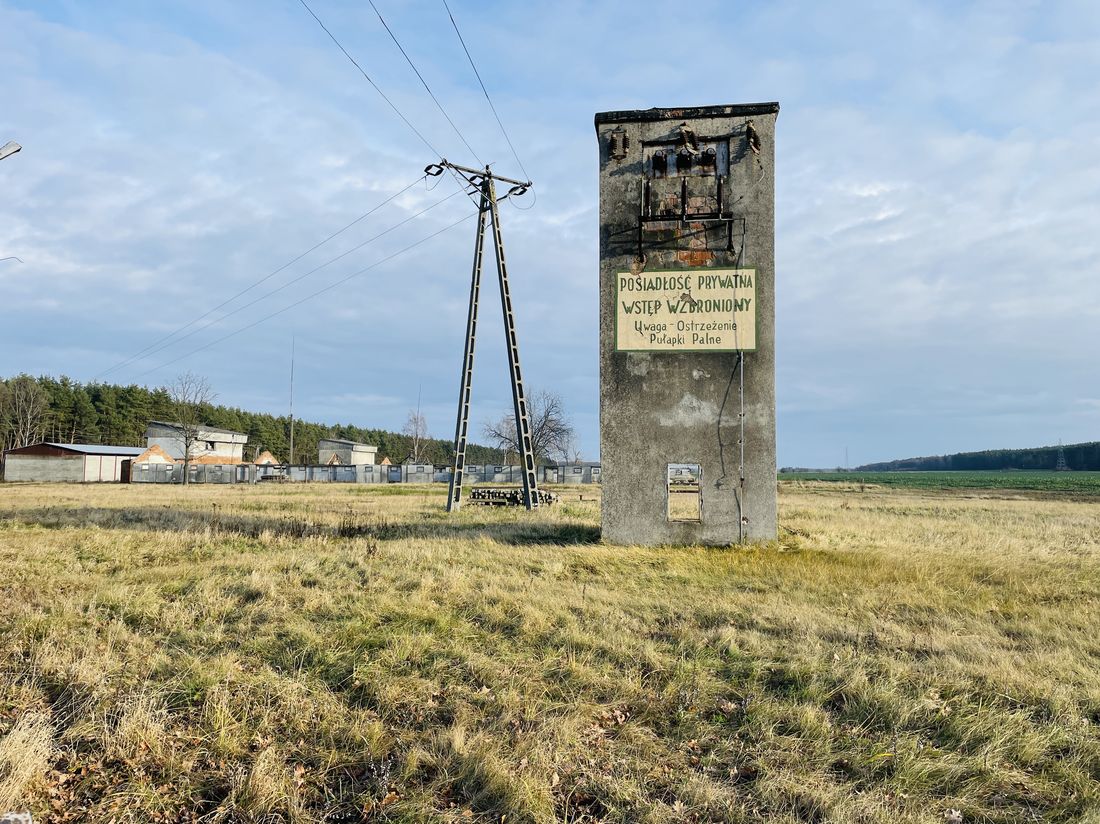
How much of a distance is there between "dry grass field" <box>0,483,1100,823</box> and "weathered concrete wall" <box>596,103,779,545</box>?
231 centimetres

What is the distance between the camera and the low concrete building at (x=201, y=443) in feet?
219

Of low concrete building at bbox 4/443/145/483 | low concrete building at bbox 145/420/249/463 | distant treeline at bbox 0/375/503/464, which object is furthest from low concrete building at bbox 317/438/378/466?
low concrete building at bbox 4/443/145/483

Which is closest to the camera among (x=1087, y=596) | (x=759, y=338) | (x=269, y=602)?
(x=269, y=602)

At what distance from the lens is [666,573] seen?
36.4 feet

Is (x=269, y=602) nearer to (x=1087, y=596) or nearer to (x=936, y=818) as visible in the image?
(x=936, y=818)

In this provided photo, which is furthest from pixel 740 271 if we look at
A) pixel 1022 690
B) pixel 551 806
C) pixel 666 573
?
pixel 551 806

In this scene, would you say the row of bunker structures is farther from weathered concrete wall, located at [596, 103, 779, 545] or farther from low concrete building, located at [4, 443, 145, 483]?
weathered concrete wall, located at [596, 103, 779, 545]

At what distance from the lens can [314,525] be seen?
1786 centimetres

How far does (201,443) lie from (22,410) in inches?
822

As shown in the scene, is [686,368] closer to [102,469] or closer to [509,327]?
[509,327]

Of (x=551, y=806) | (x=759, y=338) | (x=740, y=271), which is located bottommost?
(x=551, y=806)

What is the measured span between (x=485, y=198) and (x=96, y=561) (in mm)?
14402

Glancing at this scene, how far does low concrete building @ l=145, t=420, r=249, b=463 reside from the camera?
2628 inches

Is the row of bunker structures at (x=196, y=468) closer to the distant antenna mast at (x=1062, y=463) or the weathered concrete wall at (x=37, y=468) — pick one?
the weathered concrete wall at (x=37, y=468)
